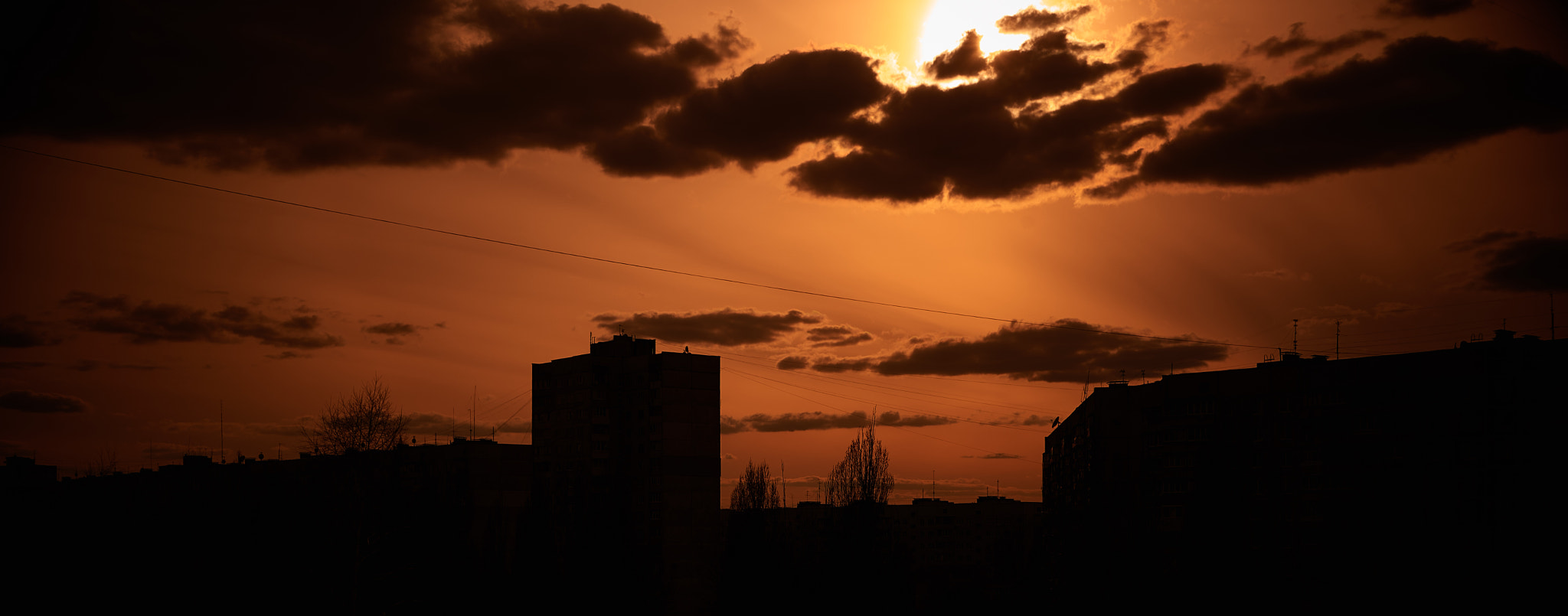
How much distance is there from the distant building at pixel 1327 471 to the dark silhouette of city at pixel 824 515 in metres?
0.17

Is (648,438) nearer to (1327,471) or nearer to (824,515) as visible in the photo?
(824,515)

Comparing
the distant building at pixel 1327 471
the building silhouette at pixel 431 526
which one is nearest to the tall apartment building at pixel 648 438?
the building silhouette at pixel 431 526

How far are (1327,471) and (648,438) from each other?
187ft

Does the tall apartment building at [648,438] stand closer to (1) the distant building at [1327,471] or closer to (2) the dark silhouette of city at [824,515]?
(2) the dark silhouette of city at [824,515]

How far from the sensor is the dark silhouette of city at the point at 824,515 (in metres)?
51.1

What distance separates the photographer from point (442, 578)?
57.0m

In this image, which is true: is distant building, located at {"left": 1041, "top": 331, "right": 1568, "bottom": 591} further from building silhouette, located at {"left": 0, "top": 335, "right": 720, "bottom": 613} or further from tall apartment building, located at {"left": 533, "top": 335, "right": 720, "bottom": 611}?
tall apartment building, located at {"left": 533, "top": 335, "right": 720, "bottom": 611}

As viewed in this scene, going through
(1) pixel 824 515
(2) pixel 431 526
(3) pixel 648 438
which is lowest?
(1) pixel 824 515

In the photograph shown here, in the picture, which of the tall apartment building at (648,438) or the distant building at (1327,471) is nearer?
the distant building at (1327,471)

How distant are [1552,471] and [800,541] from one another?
52812 mm

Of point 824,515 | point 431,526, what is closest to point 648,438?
point 824,515

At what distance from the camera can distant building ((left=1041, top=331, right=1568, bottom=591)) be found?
58781 millimetres

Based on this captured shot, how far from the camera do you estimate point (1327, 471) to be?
7981cm

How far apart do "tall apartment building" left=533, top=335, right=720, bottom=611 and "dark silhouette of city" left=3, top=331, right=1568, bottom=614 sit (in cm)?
23
